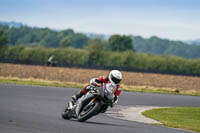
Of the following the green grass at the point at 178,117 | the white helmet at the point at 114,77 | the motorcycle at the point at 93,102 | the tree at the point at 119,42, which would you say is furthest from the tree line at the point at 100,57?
the white helmet at the point at 114,77

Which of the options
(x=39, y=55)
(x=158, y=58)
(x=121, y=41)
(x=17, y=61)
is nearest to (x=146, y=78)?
(x=17, y=61)

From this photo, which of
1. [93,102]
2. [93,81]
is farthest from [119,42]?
[93,102]

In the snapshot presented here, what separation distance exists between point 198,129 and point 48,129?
481 cm

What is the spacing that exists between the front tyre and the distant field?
77.5 feet

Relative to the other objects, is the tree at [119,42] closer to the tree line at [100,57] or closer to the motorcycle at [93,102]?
the tree line at [100,57]

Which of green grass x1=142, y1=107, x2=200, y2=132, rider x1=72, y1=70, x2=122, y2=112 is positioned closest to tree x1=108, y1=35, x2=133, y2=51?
green grass x1=142, y1=107, x2=200, y2=132

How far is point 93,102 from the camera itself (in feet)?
43.8

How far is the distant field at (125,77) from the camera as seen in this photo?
128 ft

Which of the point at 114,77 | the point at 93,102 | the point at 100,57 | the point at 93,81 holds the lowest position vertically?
the point at 100,57

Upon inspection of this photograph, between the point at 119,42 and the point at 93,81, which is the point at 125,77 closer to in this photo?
the point at 93,81

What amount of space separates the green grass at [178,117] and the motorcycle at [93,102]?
250 cm

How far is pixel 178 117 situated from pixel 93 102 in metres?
5.46

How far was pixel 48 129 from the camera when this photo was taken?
11.3 metres

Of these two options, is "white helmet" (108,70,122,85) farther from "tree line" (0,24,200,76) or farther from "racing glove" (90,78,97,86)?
"tree line" (0,24,200,76)
